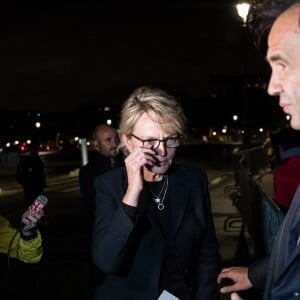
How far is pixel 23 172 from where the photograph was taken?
1212 cm

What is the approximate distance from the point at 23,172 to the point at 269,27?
420 inches

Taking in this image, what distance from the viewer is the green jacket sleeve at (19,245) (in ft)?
11.1

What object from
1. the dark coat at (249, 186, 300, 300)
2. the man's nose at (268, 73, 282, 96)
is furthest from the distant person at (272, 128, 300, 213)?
the man's nose at (268, 73, 282, 96)

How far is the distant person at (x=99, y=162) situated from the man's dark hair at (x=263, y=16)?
111 inches

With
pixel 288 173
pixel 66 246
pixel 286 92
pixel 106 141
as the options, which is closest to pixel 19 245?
pixel 288 173

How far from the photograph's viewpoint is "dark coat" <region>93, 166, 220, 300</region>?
103 inches

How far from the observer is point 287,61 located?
170cm

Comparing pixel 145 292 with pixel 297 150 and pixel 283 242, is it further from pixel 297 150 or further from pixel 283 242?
pixel 297 150

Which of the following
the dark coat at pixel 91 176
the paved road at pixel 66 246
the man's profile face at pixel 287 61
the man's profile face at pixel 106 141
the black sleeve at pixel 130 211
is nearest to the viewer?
the man's profile face at pixel 287 61

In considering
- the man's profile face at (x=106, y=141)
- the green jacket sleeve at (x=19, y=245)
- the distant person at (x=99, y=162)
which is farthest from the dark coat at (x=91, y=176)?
the green jacket sleeve at (x=19, y=245)

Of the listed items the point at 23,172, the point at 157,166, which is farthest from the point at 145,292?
the point at 23,172

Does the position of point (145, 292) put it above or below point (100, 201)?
below

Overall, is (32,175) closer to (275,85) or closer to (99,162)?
(99,162)

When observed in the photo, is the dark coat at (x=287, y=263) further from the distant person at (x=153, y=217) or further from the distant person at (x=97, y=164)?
the distant person at (x=97, y=164)
